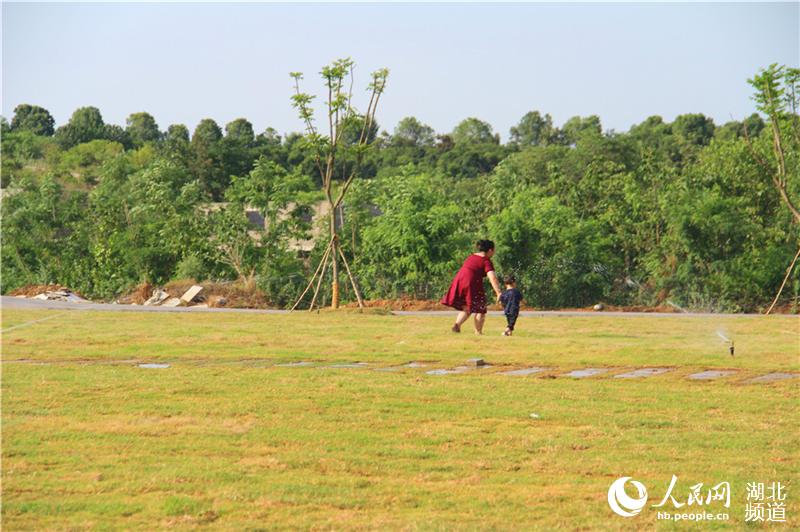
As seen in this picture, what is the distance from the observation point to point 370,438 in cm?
897

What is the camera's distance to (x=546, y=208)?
33031 mm

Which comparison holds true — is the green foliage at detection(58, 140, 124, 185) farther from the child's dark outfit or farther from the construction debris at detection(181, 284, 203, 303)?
the child's dark outfit

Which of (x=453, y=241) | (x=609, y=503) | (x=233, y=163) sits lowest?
(x=609, y=503)

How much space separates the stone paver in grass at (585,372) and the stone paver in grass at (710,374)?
1.23m

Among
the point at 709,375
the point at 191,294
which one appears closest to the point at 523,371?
the point at 709,375

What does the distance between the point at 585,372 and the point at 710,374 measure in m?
1.66

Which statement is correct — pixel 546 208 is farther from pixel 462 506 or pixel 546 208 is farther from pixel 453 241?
pixel 462 506

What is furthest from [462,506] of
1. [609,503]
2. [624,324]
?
[624,324]

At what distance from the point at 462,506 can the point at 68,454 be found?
3.29 meters

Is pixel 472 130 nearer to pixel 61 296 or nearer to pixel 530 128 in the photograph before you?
pixel 530 128

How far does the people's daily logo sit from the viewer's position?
22.3ft

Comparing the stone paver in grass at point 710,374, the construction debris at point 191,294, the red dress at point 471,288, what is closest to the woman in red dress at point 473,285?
the red dress at point 471,288

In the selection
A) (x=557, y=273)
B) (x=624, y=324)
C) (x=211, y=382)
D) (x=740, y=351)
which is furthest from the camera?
(x=557, y=273)

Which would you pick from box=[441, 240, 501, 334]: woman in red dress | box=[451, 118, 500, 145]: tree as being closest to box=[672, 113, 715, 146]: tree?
box=[451, 118, 500, 145]: tree
